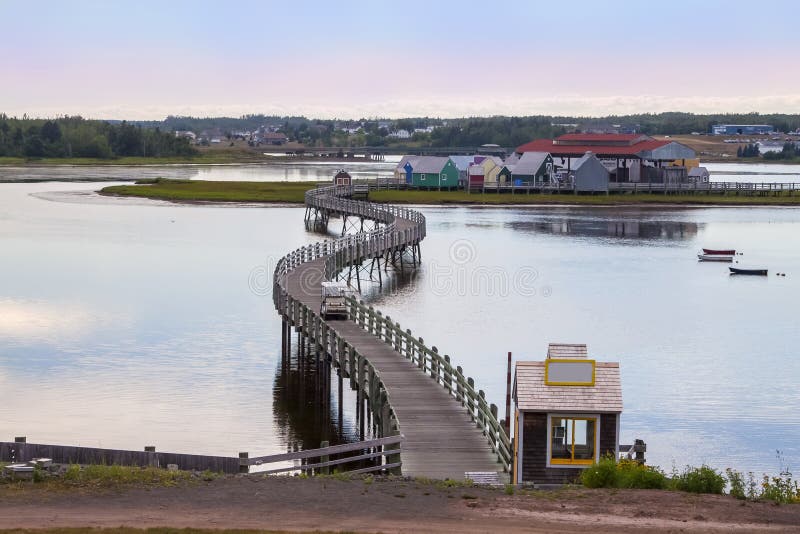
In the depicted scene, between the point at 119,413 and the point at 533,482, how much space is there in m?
14.4

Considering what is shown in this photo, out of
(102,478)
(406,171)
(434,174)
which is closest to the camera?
(102,478)

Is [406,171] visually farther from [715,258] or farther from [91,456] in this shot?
[91,456]

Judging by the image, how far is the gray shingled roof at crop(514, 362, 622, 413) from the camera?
2239cm

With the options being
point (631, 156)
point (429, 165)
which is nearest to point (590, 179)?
point (631, 156)

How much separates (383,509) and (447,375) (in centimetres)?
1068

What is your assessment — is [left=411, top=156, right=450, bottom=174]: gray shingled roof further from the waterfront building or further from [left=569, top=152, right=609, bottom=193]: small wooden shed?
[left=569, top=152, right=609, bottom=193]: small wooden shed

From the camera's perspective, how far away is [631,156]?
129250 millimetres

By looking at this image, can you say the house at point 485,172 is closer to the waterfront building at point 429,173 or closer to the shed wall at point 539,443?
the waterfront building at point 429,173

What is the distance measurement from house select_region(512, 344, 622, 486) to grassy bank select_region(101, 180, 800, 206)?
95.1 meters

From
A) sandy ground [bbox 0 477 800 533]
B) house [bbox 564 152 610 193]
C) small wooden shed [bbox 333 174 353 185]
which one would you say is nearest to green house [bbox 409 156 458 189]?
house [bbox 564 152 610 193]

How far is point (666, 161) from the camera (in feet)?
435

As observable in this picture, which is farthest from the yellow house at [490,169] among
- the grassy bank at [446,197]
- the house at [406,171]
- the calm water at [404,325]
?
the calm water at [404,325]

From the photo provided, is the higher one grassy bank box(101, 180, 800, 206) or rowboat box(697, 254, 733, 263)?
grassy bank box(101, 180, 800, 206)

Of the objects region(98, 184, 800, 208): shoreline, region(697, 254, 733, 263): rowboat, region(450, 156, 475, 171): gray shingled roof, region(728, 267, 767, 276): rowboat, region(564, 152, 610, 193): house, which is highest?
region(450, 156, 475, 171): gray shingled roof
